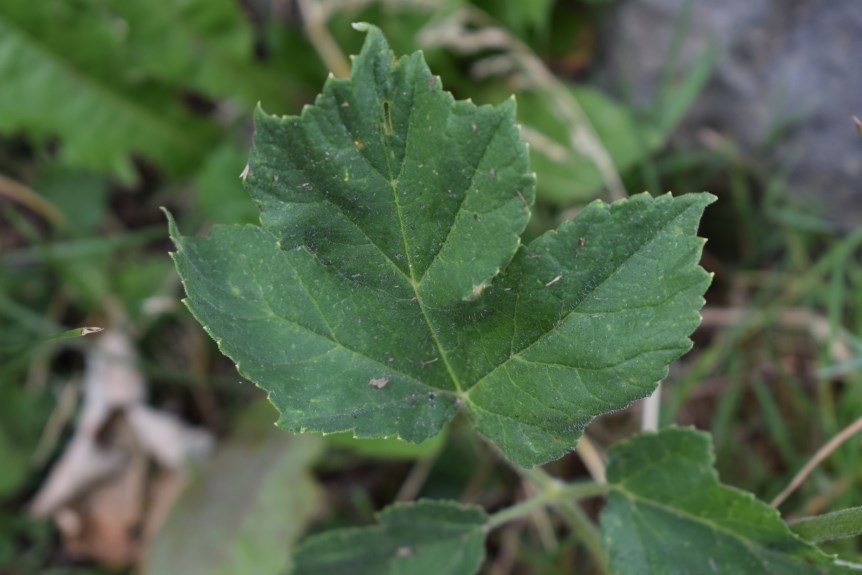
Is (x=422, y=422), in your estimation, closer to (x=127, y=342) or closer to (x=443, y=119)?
(x=443, y=119)

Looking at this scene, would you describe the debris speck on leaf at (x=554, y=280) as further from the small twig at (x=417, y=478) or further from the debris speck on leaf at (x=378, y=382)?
the small twig at (x=417, y=478)

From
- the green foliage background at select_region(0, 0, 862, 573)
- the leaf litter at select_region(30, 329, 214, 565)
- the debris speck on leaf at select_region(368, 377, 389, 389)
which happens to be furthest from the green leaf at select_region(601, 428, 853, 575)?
the leaf litter at select_region(30, 329, 214, 565)

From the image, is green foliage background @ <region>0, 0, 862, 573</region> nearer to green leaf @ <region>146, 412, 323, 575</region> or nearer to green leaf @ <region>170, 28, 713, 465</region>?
green leaf @ <region>146, 412, 323, 575</region>

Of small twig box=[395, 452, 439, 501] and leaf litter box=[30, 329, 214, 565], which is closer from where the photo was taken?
small twig box=[395, 452, 439, 501]

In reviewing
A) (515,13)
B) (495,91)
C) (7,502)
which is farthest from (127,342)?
(515,13)

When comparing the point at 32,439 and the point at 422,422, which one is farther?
the point at 32,439

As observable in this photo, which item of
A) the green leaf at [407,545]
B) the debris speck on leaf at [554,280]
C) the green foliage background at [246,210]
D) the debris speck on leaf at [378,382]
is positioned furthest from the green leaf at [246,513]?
the debris speck on leaf at [554,280]

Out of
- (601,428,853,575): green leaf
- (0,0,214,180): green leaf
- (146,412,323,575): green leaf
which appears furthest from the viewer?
(0,0,214,180): green leaf
